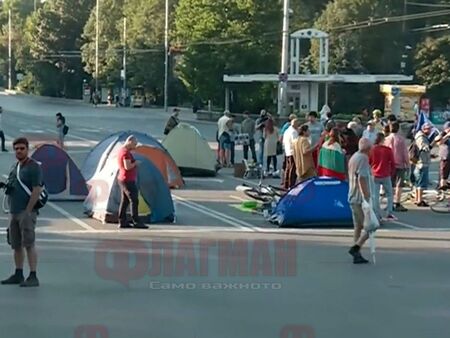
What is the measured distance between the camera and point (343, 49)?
77.5 meters

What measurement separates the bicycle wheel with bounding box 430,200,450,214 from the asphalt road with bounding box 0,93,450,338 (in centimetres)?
100

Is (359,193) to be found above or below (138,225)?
above

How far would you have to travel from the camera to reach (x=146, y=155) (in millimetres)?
22281

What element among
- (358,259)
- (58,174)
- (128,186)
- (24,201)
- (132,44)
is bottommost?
(358,259)

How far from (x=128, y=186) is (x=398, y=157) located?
6.34 metres

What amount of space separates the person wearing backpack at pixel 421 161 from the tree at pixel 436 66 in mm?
54456

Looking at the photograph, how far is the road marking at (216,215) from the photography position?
1783cm

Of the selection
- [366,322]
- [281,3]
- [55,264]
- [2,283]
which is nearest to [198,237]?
[55,264]

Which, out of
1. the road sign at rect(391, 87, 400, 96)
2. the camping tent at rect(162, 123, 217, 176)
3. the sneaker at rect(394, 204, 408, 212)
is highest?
the road sign at rect(391, 87, 400, 96)

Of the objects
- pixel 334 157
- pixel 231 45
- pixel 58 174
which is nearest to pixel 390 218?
pixel 334 157

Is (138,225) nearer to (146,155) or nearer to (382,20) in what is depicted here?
(146,155)

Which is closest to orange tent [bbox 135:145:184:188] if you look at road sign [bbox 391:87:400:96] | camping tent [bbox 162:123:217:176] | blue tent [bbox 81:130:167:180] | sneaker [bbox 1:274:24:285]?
blue tent [bbox 81:130:167:180]

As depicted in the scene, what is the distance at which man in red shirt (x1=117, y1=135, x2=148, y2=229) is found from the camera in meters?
16.8

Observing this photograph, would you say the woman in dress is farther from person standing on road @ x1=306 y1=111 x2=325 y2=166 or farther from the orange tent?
the orange tent
